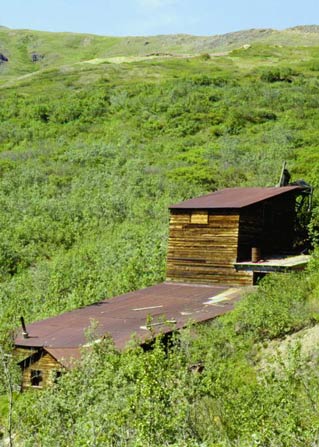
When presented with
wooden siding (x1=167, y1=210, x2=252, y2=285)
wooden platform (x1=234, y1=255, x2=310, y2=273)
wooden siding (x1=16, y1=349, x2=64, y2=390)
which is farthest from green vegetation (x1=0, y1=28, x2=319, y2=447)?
wooden siding (x1=167, y1=210, x2=252, y2=285)

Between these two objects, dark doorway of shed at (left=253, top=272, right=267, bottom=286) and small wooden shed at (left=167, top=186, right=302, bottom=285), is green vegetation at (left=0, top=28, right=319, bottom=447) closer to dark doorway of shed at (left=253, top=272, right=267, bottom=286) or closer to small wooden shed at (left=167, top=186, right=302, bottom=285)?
small wooden shed at (left=167, top=186, right=302, bottom=285)

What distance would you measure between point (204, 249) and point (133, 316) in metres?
5.63

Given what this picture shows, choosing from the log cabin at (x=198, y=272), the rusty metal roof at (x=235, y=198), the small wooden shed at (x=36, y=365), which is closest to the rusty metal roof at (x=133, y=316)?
the log cabin at (x=198, y=272)

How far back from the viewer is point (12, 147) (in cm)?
5100

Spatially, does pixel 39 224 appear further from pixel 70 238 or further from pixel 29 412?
pixel 29 412

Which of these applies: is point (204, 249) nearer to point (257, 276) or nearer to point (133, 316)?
point (257, 276)

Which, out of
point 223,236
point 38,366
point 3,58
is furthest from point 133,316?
point 3,58

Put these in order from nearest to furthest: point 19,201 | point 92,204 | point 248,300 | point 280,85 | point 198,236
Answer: point 248,300 → point 198,236 → point 92,204 → point 19,201 → point 280,85

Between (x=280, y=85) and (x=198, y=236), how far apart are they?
37593 millimetres

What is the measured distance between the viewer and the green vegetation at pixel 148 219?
10.1m

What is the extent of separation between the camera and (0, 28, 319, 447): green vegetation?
10078 millimetres

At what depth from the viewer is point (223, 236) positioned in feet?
76.6

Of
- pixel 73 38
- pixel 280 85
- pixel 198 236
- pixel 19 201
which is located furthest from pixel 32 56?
pixel 198 236

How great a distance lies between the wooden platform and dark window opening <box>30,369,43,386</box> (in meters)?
7.88
